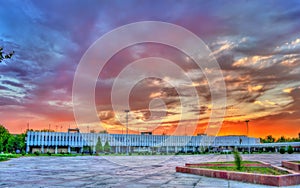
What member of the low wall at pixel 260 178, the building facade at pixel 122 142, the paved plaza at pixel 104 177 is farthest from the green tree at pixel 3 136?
the low wall at pixel 260 178

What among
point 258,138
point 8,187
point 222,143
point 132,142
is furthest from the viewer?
point 258,138

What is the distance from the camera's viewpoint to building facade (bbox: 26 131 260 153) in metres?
100

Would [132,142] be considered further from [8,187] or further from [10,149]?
[8,187]

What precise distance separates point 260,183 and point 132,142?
107 m

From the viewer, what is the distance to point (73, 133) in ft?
349

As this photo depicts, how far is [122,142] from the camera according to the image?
115 m

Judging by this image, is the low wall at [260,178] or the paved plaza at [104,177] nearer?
the low wall at [260,178]

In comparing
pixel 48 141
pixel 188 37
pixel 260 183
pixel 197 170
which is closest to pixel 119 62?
pixel 188 37

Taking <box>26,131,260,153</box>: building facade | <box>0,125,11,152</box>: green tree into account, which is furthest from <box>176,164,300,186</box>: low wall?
<box>26,131,260,153</box>: building facade

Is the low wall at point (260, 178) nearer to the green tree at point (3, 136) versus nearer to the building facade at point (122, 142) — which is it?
the green tree at point (3, 136)

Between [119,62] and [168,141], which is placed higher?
[119,62]

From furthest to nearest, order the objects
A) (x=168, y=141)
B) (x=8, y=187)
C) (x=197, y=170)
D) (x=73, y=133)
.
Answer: (x=168, y=141) < (x=73, y=133) < (x=197, y=170) < (x=8, y=187)

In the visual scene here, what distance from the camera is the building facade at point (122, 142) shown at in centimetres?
10012

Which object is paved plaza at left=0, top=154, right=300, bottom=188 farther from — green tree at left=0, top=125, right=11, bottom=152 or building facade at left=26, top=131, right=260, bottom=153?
building facade at left=26, top=131, right=260, bottom=153
